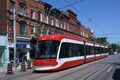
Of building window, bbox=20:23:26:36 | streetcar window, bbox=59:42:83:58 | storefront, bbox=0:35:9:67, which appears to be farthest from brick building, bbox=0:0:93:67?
streetcar window, bbox=59:42:83:58

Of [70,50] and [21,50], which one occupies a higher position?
[21,50]

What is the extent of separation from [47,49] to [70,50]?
14.5ft

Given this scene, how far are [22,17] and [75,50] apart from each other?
1384cm

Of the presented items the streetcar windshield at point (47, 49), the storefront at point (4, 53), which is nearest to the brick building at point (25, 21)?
the storefront at point (4, 53)

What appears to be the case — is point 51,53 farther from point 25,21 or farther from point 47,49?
point 25,21

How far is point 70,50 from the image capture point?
24.8 m

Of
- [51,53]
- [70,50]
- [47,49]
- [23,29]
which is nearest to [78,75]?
[51,53]

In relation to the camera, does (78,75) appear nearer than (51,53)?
Yes

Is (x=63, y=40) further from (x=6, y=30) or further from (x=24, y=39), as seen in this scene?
(x=24, y=39)

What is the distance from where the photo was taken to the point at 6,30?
3375 cm

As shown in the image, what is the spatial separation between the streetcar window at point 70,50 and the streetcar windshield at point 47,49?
0.90m

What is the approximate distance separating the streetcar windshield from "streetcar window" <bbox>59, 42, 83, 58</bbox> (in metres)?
0.90

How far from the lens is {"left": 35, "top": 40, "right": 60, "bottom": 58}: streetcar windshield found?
821 inches

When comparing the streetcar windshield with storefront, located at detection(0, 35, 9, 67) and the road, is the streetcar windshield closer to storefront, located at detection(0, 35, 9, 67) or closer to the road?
the road
